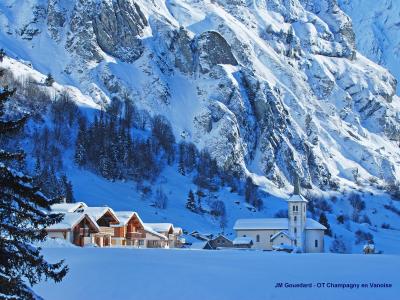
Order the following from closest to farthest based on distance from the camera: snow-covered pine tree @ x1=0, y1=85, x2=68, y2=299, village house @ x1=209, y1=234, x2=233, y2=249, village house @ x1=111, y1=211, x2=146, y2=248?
snow-covered pine tree @ x1=0, y1=85, x2=68, y2=299
village house @ x1=111, y1=211, x2=146, y2=248
village house @ x1=209, y1=234, x2=233, y2=249

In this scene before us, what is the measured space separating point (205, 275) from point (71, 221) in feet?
121

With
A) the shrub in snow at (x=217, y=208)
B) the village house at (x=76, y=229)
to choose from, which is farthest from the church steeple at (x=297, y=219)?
the village house at (x=76, y=229)

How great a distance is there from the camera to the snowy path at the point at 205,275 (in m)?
40.2

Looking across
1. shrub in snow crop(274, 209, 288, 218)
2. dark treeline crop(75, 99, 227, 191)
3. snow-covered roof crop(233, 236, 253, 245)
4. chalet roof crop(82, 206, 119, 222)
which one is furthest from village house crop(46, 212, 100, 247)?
shrub in snow crop(274, 209, 288, 218)

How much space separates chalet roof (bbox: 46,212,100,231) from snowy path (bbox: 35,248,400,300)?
86.1 feet

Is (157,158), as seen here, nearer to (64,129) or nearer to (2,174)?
(64,129)

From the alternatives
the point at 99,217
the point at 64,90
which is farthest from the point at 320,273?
the point at 64,90

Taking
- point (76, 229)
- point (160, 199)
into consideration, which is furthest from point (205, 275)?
point (160, 199)

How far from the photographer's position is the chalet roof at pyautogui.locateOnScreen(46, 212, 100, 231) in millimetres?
76438

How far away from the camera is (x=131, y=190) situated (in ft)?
535

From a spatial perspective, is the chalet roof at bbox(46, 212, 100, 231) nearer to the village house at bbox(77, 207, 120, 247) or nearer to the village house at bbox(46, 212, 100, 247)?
the village house at bbox(46, 212, 100, 247)

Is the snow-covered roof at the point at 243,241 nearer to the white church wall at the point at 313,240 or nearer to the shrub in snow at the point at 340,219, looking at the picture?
the white church wall at the point at 313,240

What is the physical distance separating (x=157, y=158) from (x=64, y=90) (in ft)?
114

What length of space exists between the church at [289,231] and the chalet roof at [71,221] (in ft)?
149
